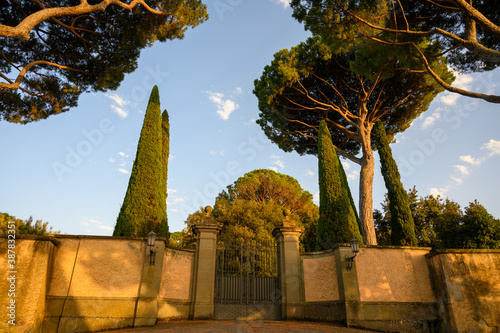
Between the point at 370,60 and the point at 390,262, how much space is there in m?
8.67

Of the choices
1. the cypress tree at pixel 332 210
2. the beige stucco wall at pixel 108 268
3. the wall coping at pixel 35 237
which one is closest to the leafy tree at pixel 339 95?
the cypress tree at pixel 332 210

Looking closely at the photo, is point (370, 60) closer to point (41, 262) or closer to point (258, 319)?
point (258, 319)

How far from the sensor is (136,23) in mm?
12531

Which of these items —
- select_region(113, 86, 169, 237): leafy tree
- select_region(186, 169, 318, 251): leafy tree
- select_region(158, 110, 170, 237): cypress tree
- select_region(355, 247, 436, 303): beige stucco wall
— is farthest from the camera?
select_region(186, 169, 318, 251): leafy tree

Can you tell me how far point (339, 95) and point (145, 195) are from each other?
13.5 metres

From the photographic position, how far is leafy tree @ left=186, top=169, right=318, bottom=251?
19719 mm

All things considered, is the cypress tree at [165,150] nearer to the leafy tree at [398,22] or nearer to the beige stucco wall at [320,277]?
the beige stucco wall at [320,277]

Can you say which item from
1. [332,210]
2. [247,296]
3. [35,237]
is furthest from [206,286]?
[332,210]

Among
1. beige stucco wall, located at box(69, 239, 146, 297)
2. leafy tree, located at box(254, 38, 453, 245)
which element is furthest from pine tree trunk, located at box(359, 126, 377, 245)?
beige stucco wall, located at box(69, 239, 146, 297)

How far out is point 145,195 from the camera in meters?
10.5

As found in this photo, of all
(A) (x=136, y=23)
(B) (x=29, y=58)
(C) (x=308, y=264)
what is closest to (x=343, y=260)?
(C) (x=308, y=264)

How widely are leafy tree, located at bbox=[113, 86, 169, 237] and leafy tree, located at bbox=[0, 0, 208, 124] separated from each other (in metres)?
3.78

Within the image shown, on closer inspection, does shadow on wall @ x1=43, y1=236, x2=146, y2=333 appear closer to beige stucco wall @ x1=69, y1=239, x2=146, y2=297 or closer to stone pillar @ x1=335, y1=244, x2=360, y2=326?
beige stucco wall @ x1=69, y1=239, x2=146, y2=297

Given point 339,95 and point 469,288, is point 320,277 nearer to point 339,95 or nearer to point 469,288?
point 469,288
